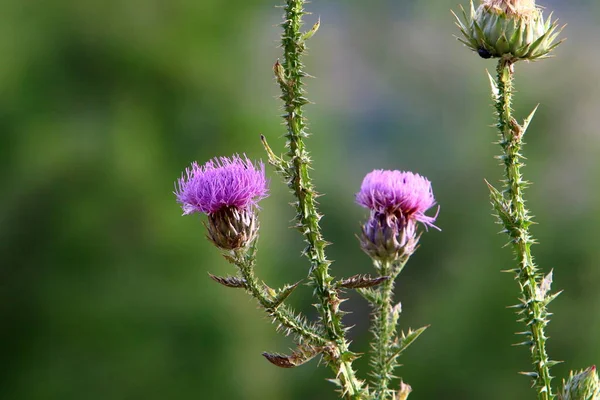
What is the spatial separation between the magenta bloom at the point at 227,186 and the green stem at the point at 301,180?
0.65 feet

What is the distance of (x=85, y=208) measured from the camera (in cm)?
707

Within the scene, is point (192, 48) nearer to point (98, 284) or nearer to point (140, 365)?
point (98, 284)

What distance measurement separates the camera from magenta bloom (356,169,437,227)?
70.0 inches

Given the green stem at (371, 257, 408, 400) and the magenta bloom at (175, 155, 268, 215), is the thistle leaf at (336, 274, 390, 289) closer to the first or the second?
the green stem at (371, 257, 408, 400)

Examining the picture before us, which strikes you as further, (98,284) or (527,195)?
(527,195)

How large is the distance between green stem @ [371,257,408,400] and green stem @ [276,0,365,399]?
67mm

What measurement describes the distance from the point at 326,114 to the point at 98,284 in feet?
12.8

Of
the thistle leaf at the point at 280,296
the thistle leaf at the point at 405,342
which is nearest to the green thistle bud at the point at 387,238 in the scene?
the thistle leaf at the point at 405,342

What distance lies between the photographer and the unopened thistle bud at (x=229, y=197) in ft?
5.45

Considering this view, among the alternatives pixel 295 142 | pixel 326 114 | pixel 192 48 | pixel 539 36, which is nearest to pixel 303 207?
pixel 295 142

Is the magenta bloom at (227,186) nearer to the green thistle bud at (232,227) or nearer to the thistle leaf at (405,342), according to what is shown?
the green thistle bud at (232,227)

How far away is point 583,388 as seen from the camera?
153 cm

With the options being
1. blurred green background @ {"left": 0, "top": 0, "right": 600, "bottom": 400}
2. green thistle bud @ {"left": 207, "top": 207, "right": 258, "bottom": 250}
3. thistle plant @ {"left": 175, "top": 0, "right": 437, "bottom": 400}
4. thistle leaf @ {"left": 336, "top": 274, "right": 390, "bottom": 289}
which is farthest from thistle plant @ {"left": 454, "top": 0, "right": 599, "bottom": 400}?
blurred green background @ {"left": 0, "top": 0, "right": 600, "bottom": 400}

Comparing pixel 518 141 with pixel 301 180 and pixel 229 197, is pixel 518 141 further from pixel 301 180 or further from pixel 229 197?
pixel 229 197
